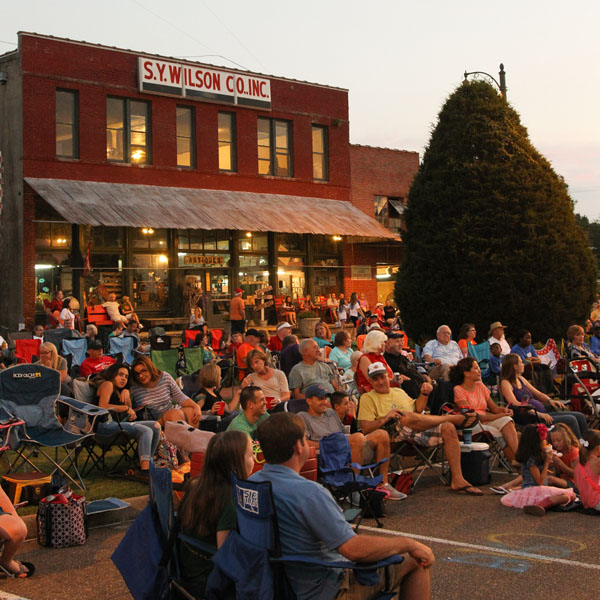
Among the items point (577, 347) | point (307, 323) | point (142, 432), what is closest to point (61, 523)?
point (142, 432)

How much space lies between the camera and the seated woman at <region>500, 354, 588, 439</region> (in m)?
9.71

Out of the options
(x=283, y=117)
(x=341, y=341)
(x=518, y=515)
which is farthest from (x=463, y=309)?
(x=283, y=117)

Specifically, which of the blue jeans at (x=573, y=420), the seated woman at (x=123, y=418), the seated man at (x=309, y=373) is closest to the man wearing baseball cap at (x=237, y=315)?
the seated man at (x=309, y=373)

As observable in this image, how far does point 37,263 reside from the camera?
989 inches

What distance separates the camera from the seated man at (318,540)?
12.9 feet

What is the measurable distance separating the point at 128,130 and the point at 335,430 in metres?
21.4

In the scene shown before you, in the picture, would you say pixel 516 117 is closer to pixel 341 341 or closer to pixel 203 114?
pixel 341 341

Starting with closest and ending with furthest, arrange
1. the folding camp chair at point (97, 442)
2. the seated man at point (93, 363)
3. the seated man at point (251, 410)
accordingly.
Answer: the seated man at point (251, 410) → the folding camp chair at point (97, 442) → the seated man at point (93, 363)

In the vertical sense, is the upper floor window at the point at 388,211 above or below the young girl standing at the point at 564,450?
above

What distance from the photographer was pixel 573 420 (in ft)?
32.8

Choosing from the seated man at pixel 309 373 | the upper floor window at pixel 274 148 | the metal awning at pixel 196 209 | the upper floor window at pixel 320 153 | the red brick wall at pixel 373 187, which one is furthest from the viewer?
the red brick wall at pixel 373 187

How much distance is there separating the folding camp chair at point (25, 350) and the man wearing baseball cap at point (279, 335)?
459cm

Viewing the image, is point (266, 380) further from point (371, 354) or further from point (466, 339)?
point (466, 339)

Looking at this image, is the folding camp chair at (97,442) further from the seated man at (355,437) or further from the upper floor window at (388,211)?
the upper floor window at (388,211)
